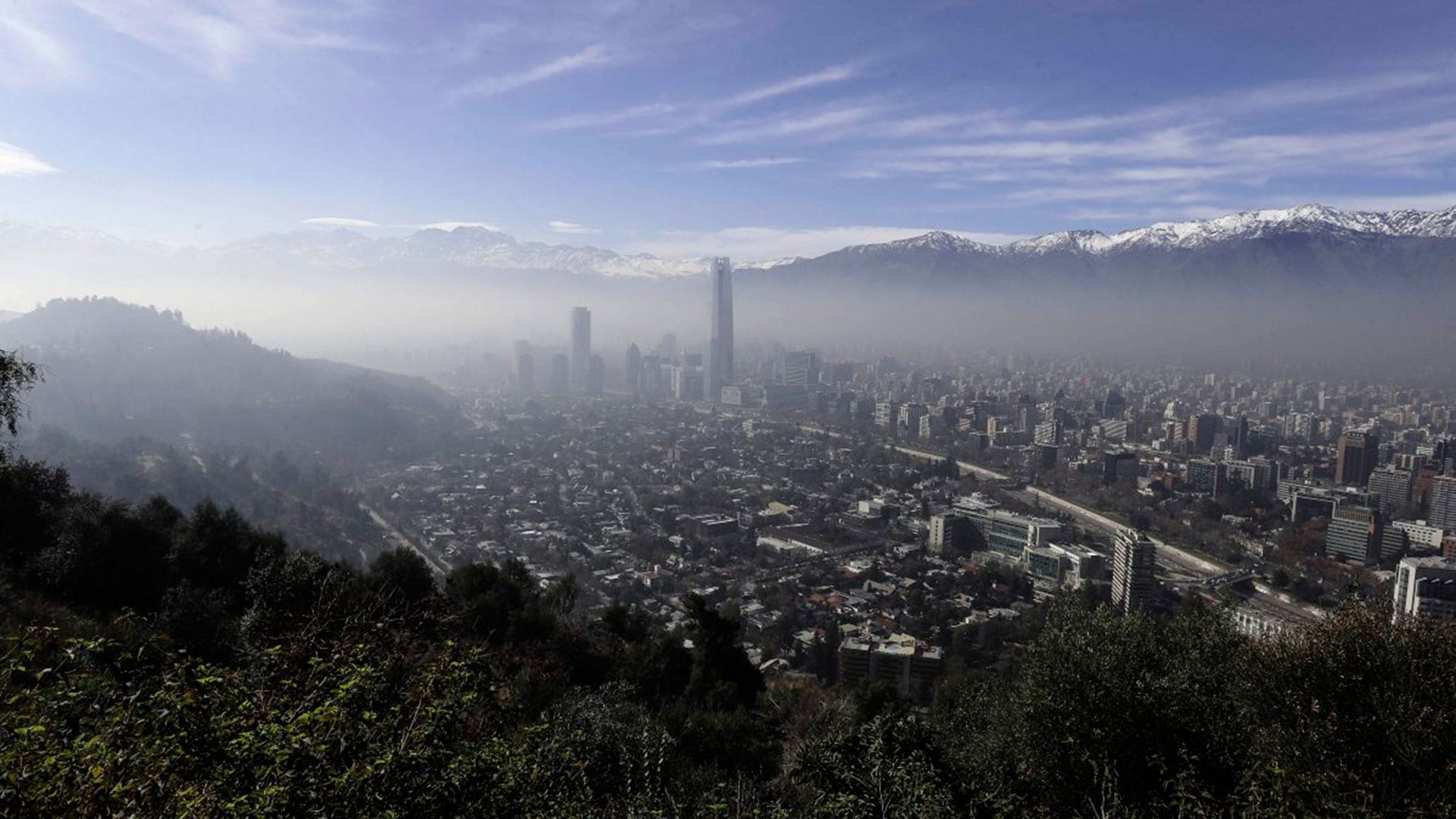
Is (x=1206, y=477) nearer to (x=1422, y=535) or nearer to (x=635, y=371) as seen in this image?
(x=1422, y=535)

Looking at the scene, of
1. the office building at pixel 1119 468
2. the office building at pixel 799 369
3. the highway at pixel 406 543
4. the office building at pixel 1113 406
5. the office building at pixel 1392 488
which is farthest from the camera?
the office building at pixel 799 369

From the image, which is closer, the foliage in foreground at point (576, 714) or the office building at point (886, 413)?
the foliage in foreground at point (576, 714)

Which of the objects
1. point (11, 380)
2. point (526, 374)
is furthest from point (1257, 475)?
point (526, 374)

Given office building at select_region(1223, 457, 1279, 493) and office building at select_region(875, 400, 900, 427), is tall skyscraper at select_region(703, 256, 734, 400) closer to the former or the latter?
office building at select_region(875, 400, 900, 427)

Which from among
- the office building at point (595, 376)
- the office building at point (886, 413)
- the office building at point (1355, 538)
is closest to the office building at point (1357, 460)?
the office building at point (1355, 538)

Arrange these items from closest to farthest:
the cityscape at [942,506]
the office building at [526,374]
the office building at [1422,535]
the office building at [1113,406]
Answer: the cityscape at [942,506], the office building at [1422,535], the office building at [1113,406], the office building at [526,374]

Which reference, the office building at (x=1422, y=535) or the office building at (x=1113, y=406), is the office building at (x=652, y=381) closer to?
the office building at (x=1113, y=406)

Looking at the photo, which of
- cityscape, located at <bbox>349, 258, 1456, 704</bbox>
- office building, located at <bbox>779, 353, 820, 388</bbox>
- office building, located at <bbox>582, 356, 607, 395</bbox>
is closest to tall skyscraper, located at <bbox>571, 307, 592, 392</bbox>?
office building, located at <bbox>582, 356, 607, 395</bbox>
